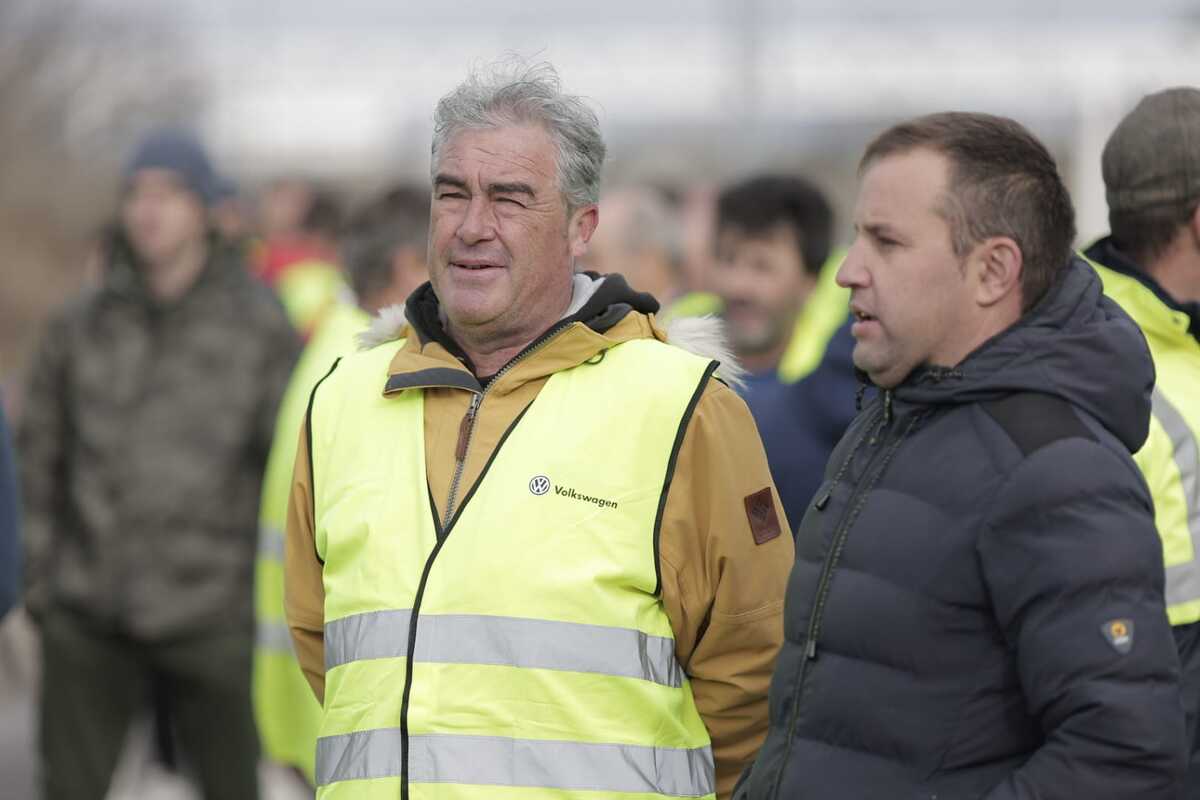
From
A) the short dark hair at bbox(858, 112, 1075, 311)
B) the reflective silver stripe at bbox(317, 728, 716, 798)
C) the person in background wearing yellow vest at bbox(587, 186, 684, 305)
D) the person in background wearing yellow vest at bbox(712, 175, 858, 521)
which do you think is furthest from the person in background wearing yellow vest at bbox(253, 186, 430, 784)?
the short dark hair at bbox(858, 112, 1075, 311)

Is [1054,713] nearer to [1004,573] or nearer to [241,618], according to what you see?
[1004,573]

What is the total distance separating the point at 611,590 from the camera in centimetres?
346

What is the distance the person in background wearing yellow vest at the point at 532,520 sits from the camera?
3410 millimetres

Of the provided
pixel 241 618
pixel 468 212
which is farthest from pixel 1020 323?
pixel 241 618

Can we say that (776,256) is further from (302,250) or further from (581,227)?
(302,250)

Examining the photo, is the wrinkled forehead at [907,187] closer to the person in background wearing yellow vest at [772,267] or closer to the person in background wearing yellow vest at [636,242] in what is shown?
the person in background wearing yellow vest at [772,267]

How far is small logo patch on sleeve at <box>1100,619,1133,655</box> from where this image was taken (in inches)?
108

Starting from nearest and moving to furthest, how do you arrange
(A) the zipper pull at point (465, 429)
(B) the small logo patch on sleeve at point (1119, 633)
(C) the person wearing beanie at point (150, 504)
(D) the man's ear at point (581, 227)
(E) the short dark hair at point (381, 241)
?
(B) the small logo patch on sleeve at point (1119, 633) < (A) the zipper pull at point (465, 429) < (D) the man's ear at point (581, 227) < (C) the person wearing beanie at point (150, 504) < (E) the short dark hair at point (381, 241)

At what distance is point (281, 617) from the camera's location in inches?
237

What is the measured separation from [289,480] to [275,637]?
23.8 inches

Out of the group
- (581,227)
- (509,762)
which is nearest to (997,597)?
(509,762)

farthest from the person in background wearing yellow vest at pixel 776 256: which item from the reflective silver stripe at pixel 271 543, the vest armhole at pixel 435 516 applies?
the vest armhole at pixel 435 516

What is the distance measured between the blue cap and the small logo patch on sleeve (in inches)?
194

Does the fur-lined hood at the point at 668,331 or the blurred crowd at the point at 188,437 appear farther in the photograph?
the blurred crowd at the point at 188,437
